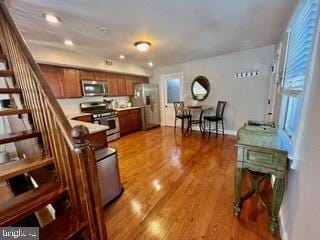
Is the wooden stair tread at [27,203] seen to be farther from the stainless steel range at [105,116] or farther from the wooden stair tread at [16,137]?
the stainless steel range at [105,116]

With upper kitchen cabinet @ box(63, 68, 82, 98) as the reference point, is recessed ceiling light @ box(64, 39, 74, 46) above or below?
above

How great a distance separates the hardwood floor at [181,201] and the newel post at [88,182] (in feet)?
2.00

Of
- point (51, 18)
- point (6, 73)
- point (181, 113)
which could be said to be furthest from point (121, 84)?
point (6, 73)

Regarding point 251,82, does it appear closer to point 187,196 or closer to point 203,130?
point 203,130

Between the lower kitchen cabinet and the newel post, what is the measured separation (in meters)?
3.86

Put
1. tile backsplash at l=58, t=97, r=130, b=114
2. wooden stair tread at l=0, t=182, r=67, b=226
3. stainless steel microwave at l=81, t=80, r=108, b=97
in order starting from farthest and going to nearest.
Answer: stainless steel microwave at l=81, t=80, r=108, b=97 < tile backsplash at l=58, t=97, r=130, b=114 < wooden stair tread at l=0, t=182, r=67, b=226

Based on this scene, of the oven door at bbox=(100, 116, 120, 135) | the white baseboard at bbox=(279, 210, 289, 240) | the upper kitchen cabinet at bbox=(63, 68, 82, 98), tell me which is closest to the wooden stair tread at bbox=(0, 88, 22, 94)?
the upper kitchen cabinet at bbox=(63, 68, 82, 98)

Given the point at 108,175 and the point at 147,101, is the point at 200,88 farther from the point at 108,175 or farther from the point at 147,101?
the point at 108,175

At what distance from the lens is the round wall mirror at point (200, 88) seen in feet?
15.6

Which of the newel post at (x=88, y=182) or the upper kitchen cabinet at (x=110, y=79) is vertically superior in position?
the upper kitchen cabinet at (x=110, y=79)

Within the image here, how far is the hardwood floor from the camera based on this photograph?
1440 mm

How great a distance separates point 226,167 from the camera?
2.61 meters

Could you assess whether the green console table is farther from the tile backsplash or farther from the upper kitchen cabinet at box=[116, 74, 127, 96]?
the upper kitchen cabinet at box=[116, 74, 127, 96]

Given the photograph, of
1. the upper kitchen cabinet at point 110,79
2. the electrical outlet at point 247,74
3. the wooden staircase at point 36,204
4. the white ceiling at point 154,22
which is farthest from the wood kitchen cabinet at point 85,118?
the electrical outlet at point 247,74
